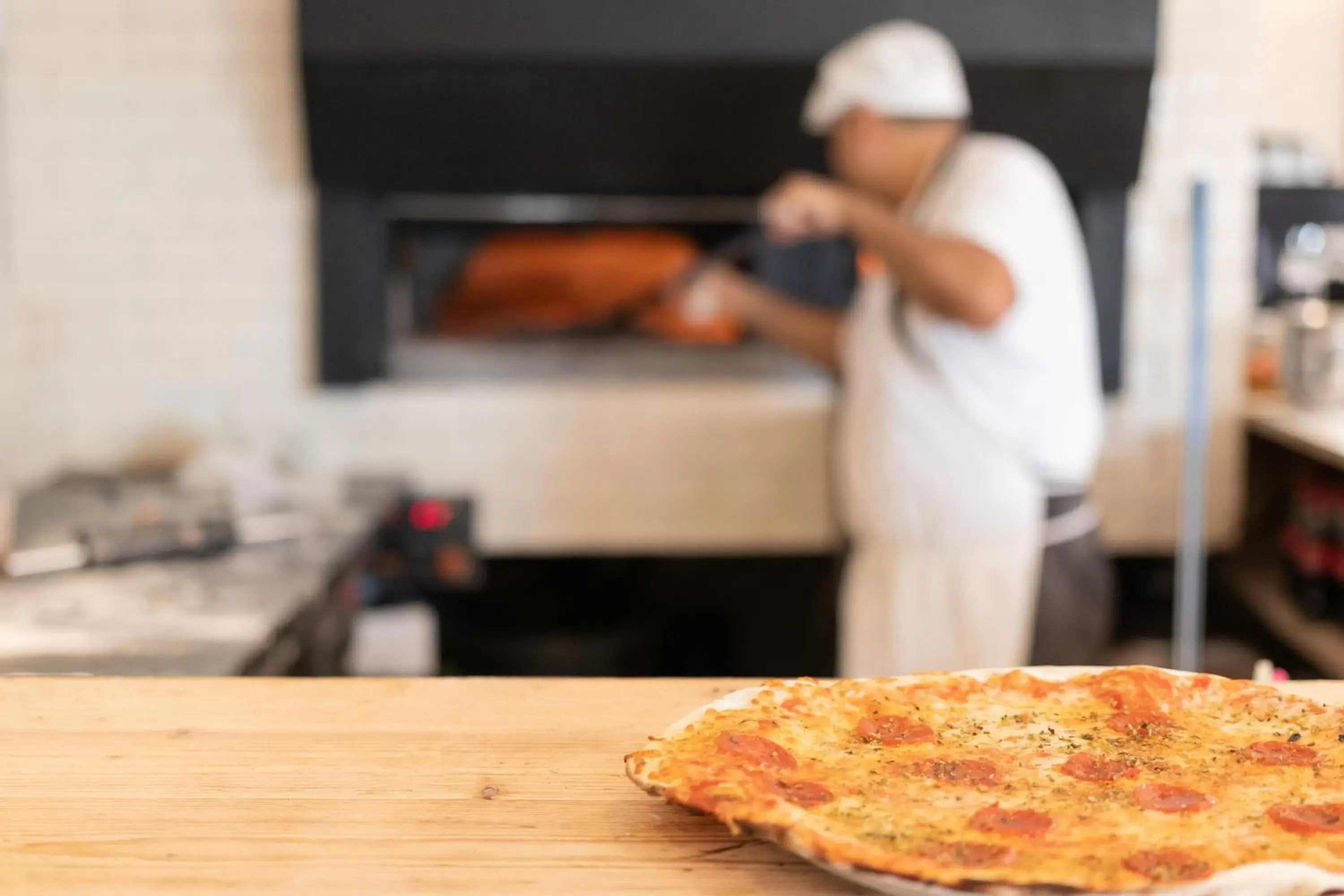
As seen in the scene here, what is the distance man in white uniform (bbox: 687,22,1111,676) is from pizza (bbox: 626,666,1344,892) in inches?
48.1

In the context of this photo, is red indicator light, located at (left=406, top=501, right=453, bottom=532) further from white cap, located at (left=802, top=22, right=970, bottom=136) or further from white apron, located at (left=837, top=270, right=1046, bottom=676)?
white cap, located at (left=802, top=22, right=970, bottom=136)

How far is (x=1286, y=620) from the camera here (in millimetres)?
2840

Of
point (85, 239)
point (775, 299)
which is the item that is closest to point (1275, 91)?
point (775, 299)

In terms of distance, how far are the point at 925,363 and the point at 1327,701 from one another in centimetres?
128

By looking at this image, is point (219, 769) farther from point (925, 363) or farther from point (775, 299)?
point (775, 299)

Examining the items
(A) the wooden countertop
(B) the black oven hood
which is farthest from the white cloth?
(A) the wooden countertop

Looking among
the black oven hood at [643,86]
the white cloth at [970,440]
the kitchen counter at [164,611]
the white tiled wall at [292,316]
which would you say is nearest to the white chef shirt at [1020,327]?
the white cloth at [970,440]

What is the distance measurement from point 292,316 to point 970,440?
146cm

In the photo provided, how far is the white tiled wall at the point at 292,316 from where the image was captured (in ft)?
9.84

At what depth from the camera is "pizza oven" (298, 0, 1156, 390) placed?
286 centimetres

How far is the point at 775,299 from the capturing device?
9.06ft

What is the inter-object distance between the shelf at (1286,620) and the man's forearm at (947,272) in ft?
3.01

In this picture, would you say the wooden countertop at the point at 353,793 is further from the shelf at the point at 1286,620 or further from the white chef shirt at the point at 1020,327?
the shelf at the point at 1286,620

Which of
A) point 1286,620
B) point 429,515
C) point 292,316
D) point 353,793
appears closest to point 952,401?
point 1286,620
